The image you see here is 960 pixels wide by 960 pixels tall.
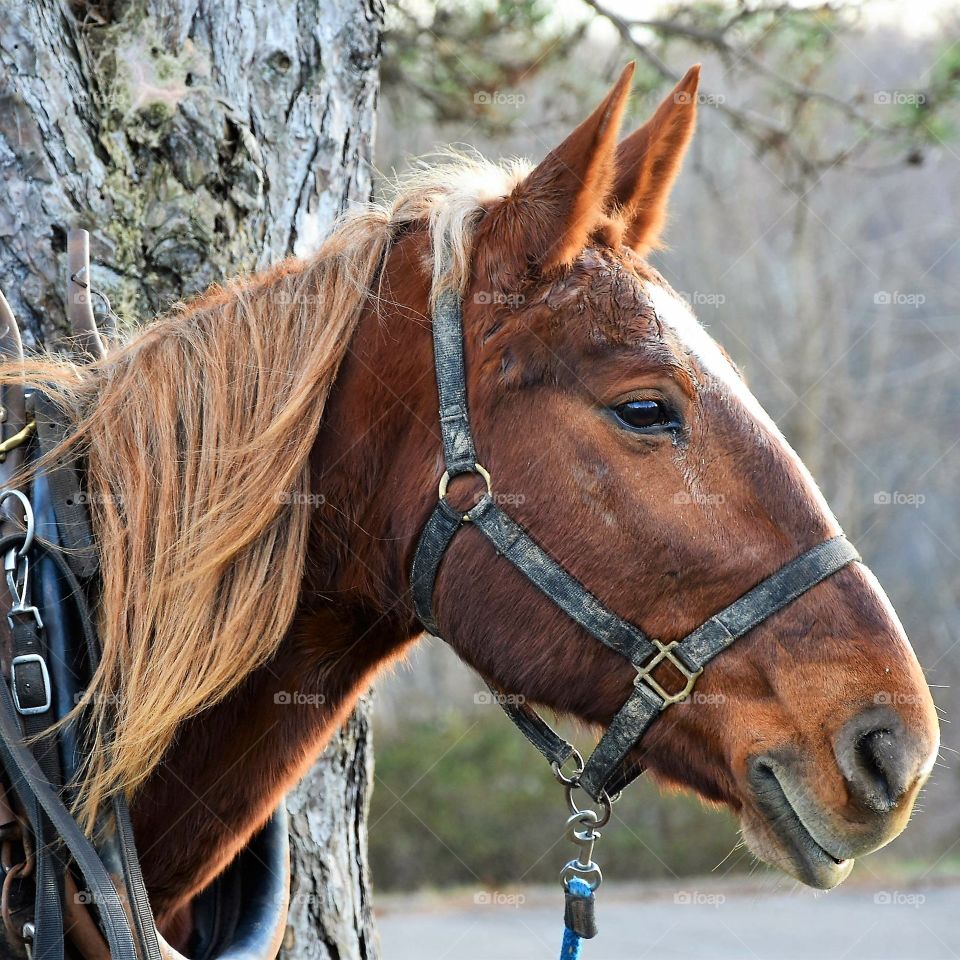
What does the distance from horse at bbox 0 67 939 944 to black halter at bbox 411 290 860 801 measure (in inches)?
0.8

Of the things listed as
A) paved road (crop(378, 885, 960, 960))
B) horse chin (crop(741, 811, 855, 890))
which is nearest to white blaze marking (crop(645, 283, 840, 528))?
horse chin (crop(741, 811, 855, 890))

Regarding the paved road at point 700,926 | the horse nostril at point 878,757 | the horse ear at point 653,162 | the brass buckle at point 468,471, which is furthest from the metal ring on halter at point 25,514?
the paved road at point 700,926

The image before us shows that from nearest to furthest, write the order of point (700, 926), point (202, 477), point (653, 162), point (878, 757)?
point (878, 757) → point (202, 477) → point (653, 162) → point (700, 926)

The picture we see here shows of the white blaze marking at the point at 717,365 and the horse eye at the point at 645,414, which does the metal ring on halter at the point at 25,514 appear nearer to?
the horse eye at the point at 645,414

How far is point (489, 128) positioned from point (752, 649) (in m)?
4.59

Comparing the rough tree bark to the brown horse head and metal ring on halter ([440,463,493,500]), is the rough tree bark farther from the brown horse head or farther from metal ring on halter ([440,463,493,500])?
metal ring on halter ([440,463,493,500])

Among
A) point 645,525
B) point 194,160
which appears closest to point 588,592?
point 645,525

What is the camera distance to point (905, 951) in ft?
25.7

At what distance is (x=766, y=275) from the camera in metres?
15.9

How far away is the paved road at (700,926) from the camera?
7.97 m

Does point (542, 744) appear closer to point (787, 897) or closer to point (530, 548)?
point (530, 548)

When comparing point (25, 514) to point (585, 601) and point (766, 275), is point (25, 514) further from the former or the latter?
point (766, 275)

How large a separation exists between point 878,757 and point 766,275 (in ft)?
49.6

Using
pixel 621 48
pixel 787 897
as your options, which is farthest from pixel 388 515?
pixel 787 897
